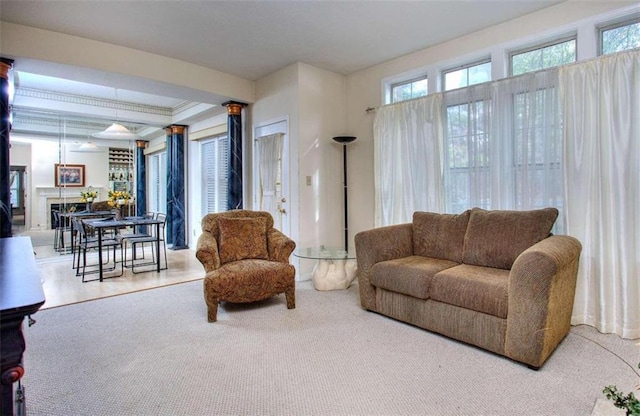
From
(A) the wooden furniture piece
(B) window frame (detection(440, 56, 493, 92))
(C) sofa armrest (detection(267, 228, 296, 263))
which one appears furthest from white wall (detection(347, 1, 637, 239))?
(A) the wooden furniture piece

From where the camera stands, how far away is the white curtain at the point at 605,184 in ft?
8.27

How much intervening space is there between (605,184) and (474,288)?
1389 mm

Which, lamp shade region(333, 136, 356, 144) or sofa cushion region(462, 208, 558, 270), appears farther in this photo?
lamp shade region(333, 136, 356, 144)

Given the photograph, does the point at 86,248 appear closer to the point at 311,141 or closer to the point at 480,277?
the point at 311,141

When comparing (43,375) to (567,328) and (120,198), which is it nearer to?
(567,328)

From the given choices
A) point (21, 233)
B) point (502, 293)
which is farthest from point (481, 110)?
point (21, 233)

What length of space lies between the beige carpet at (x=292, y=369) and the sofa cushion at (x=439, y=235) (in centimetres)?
78

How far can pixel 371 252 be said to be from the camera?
306 centimetres

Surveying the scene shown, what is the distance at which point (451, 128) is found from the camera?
11.5ft

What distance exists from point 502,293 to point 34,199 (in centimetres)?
762

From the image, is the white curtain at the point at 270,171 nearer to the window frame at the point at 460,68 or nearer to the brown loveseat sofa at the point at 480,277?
the brown loveseat sofa at the point at 480,277

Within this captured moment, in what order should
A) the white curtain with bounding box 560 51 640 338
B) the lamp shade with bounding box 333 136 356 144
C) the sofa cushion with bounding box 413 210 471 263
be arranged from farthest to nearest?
1. the lamp shade with bounding box 333 136 356 144
2. the sofa cushion with bounding box 413 210 471 263
3. the white curtain with bounding box 560 51 640 338

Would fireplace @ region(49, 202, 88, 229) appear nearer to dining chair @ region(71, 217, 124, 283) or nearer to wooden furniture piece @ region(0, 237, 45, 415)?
dining chair @ region(71, 217, 124, 283)

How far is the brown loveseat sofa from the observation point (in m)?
2.07
